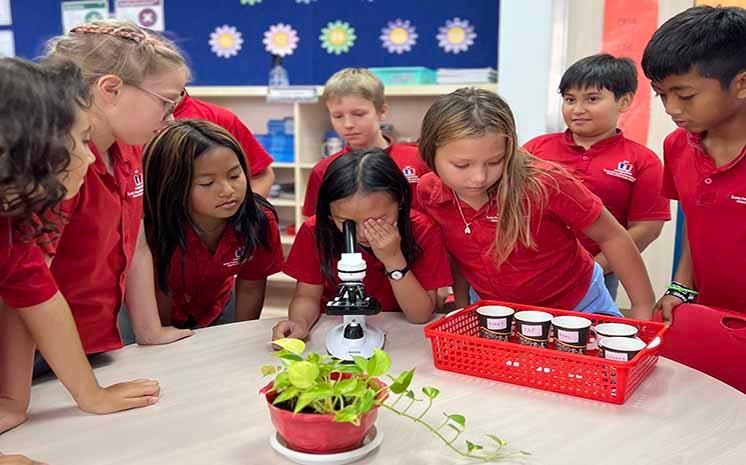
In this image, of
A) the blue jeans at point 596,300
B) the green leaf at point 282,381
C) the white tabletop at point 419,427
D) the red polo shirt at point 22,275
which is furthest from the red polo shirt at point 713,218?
the red polo shirt at point 22,275

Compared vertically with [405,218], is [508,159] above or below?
above

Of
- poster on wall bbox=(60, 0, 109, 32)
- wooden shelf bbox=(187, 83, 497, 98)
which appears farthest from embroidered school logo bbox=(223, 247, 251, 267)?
poster on wall bbox=(60, 0, 109, 32)

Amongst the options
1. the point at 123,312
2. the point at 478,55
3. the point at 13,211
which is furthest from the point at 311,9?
the point at 13,211

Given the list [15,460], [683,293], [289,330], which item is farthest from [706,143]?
[15,460]

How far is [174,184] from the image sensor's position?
188 centimetres

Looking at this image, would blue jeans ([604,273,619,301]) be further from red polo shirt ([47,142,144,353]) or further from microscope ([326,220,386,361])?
red polo shirt ([47,142,144,353])

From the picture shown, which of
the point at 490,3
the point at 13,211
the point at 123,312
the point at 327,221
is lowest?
the point at 123,312

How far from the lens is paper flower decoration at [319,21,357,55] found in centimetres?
432

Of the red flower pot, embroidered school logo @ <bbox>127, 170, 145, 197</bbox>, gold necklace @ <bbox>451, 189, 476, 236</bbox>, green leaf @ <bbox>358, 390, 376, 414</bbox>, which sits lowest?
the red flower pot

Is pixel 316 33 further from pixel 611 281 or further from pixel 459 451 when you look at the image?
pixel 459 451

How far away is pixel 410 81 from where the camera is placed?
3.93 meters

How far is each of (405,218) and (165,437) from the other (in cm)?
86

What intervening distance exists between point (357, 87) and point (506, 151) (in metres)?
1.13

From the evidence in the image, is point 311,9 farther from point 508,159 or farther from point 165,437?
point 165,437
